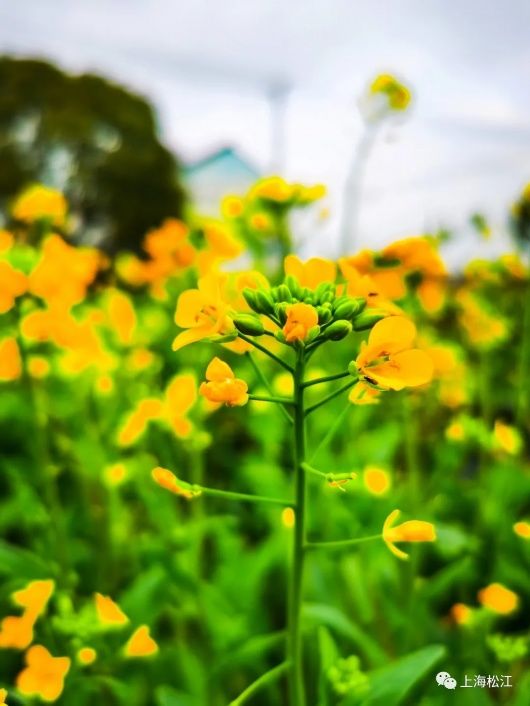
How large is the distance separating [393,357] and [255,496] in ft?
0.79

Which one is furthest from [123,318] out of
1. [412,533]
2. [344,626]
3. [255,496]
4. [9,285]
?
[412,533]

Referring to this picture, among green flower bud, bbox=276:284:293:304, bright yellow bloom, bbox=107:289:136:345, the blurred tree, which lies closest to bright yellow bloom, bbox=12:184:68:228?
bright yellow bloom, bbox=107:289:136:345

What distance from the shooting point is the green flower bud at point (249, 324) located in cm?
76

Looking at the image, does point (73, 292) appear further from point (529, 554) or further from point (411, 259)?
point (529, 554)

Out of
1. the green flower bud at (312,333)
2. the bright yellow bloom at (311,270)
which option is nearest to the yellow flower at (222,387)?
the green flower bud at (312,333)

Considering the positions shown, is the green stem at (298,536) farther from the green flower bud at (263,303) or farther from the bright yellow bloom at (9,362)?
the bright yellow bloom at (9,362)

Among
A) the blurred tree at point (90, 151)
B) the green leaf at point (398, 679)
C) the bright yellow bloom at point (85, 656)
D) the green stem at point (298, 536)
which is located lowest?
the green leaf at point (398, 679)

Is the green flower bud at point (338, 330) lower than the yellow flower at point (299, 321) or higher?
lower

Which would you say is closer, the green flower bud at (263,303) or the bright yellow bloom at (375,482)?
the green flower bud at (263,303)

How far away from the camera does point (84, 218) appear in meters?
8.70

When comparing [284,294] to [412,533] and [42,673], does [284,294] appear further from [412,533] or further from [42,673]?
[42,673]

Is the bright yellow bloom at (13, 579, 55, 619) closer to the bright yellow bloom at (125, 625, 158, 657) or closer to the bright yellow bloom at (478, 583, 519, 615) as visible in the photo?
the bright yellow bloom at (125, 625, 158, 657)

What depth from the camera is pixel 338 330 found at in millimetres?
762

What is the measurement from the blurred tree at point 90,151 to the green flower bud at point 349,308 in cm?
812
